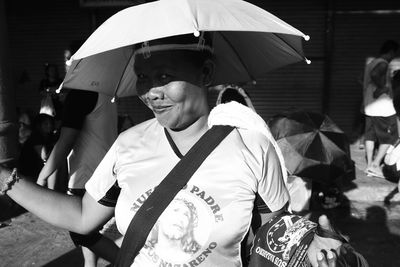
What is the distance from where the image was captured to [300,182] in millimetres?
6355

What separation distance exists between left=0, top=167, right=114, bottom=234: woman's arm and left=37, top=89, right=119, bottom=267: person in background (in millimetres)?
1787

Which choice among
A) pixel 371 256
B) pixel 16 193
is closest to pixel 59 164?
pixel 16 193

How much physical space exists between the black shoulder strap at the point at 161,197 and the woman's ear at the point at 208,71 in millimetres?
244

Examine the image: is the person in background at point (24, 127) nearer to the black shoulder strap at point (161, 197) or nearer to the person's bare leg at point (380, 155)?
the person's bare leg at point (380, 155)

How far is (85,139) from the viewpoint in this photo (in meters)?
4.22

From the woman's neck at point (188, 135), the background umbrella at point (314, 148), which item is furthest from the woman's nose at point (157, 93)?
the background umbrella at point (314, 148)

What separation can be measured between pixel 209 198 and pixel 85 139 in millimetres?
2576

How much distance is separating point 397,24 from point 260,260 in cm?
860

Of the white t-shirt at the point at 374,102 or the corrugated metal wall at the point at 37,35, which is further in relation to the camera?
the corrugated metal wall at the point at 37,35

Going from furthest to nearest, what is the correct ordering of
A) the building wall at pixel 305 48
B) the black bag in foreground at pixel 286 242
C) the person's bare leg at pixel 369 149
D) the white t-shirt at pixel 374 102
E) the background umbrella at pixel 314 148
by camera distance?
the building wall at pixel 305 48 → the person's bare leg at pixel 369 149 → the white t-shirt at pixel 374 102 → the background umbrella at pixel 314 148 → the black bag in foreground at pixel 286 242

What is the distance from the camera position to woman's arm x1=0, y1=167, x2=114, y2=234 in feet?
6.75

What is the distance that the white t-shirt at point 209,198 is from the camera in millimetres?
1831

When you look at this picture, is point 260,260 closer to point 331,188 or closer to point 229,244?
point 229,244

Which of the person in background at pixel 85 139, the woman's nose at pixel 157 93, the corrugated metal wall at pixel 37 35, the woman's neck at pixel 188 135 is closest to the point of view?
the woman's nose at pixel 157 93
